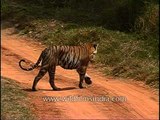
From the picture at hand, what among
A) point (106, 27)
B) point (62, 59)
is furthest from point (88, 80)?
point (106, 27)

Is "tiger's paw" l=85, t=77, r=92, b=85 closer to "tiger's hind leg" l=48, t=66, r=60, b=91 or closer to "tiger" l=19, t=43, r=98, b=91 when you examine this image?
"tiger" l=19, t=43, r=98, b=91

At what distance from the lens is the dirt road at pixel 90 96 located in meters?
10.1

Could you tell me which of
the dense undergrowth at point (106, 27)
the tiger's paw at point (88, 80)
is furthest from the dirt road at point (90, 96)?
the dense undergrowth at point (106, 27)

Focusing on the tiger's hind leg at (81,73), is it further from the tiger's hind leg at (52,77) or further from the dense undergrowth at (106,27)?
the dense undergrowth at (106,27)

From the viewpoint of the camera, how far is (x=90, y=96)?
11508 mm

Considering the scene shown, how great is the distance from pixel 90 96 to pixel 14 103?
1.99m

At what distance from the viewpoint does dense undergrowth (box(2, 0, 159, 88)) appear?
1505cm

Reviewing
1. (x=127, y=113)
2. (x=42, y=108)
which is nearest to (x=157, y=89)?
(x=127, y=113)

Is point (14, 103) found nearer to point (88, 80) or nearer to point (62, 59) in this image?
point (62, 59)

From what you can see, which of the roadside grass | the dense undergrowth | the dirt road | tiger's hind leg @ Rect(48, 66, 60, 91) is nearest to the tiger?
tiger's hind leg @ Rect(48, 66, 60, 91)

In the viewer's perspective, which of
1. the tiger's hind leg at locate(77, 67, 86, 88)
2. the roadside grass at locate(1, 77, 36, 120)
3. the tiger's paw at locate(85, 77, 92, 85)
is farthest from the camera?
the tiger's paw at locate(85, 77, 92, 85)

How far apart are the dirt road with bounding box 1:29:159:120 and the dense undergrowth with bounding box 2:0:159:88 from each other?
2.82 ft

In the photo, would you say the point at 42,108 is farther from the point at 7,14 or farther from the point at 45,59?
the point at 7,14

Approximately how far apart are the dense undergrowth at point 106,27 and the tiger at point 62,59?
205 centimetres
